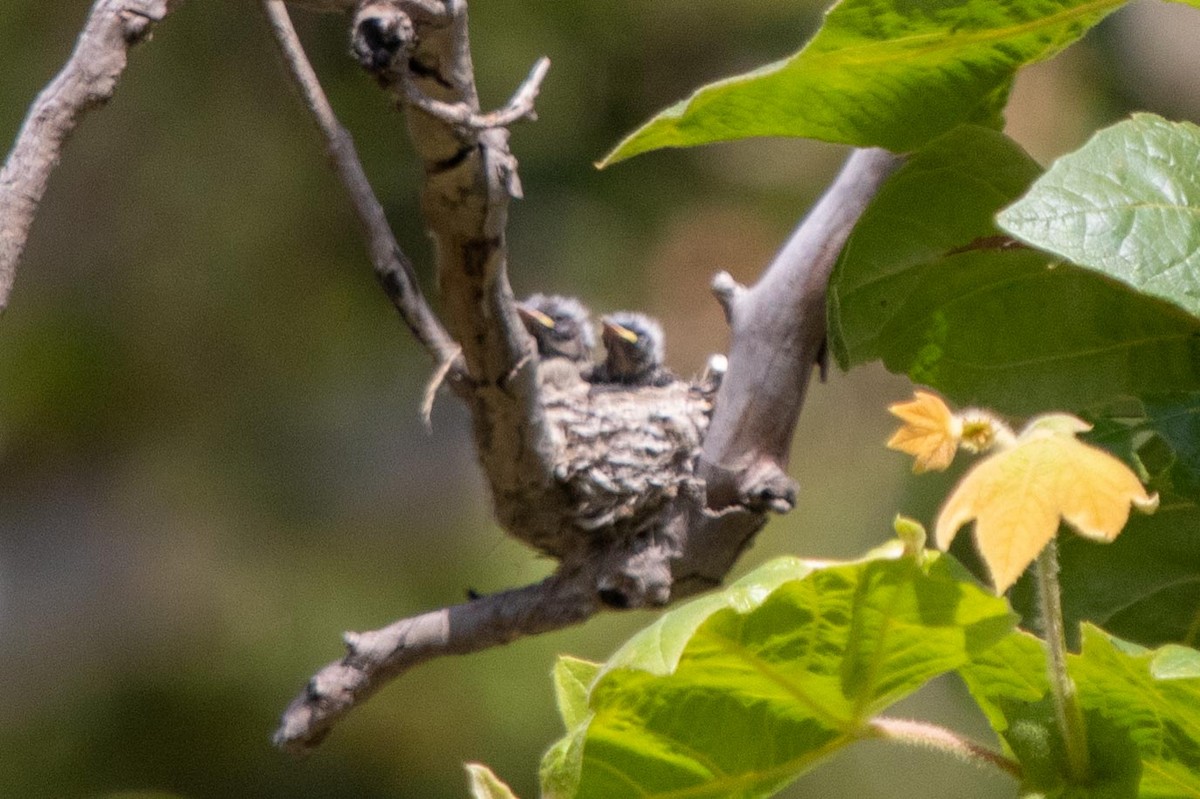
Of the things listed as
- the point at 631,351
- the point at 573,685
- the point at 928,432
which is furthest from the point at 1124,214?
the point at 631,351

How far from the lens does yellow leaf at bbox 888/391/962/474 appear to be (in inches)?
25.1

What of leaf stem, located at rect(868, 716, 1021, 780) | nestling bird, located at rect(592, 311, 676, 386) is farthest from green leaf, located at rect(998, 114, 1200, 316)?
nestling bird, located at rect(592, 311, 676, 386)

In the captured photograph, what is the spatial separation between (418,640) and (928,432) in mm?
689

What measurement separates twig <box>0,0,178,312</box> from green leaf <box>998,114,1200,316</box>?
1.41ft

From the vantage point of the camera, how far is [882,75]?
78 cm

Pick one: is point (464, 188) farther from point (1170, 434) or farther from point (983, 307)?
point (1170, 434)

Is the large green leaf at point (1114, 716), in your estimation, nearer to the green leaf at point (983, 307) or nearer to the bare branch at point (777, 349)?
the green leaf at point (983, 307)

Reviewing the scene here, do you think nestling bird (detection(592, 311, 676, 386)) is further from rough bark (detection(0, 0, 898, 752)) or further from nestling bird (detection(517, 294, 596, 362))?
rough bark (detection(0, 0, 898, 752))

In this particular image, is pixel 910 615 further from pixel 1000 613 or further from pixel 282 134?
pixel 282 134

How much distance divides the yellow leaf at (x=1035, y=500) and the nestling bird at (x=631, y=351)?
1.65 m

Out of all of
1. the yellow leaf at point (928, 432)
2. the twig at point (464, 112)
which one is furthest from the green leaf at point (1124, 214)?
the twig at point (464, 112)

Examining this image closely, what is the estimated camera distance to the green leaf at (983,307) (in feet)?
2.74

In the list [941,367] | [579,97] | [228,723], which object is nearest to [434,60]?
[941,367]

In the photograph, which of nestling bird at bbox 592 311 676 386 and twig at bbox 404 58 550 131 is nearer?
twig at bbox 404 58 550 131
